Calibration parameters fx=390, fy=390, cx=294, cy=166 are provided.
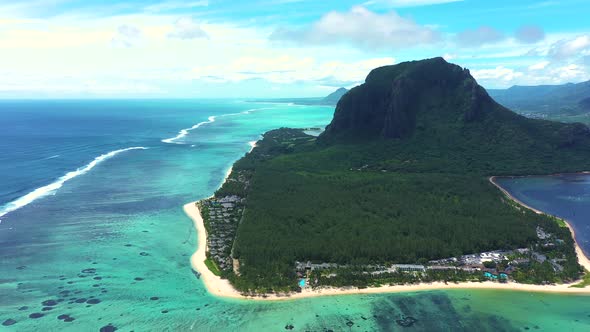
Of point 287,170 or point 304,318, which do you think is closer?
point 304,318

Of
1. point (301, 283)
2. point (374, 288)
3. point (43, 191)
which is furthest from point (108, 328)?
point (43, 191)

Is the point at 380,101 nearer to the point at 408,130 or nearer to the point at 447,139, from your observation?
the point at 408,130

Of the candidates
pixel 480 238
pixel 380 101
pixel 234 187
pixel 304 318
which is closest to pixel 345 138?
pixel 380 101

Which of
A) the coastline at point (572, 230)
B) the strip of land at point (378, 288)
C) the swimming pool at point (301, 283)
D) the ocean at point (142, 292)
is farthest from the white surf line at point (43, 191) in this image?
the coastline at point (572, 230)

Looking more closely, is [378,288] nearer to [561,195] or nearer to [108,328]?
[108,328]

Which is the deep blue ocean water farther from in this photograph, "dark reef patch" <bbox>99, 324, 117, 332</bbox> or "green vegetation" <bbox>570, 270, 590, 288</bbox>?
"dark reef patch" <bbox>99, 324, 117, 332</bbox>
